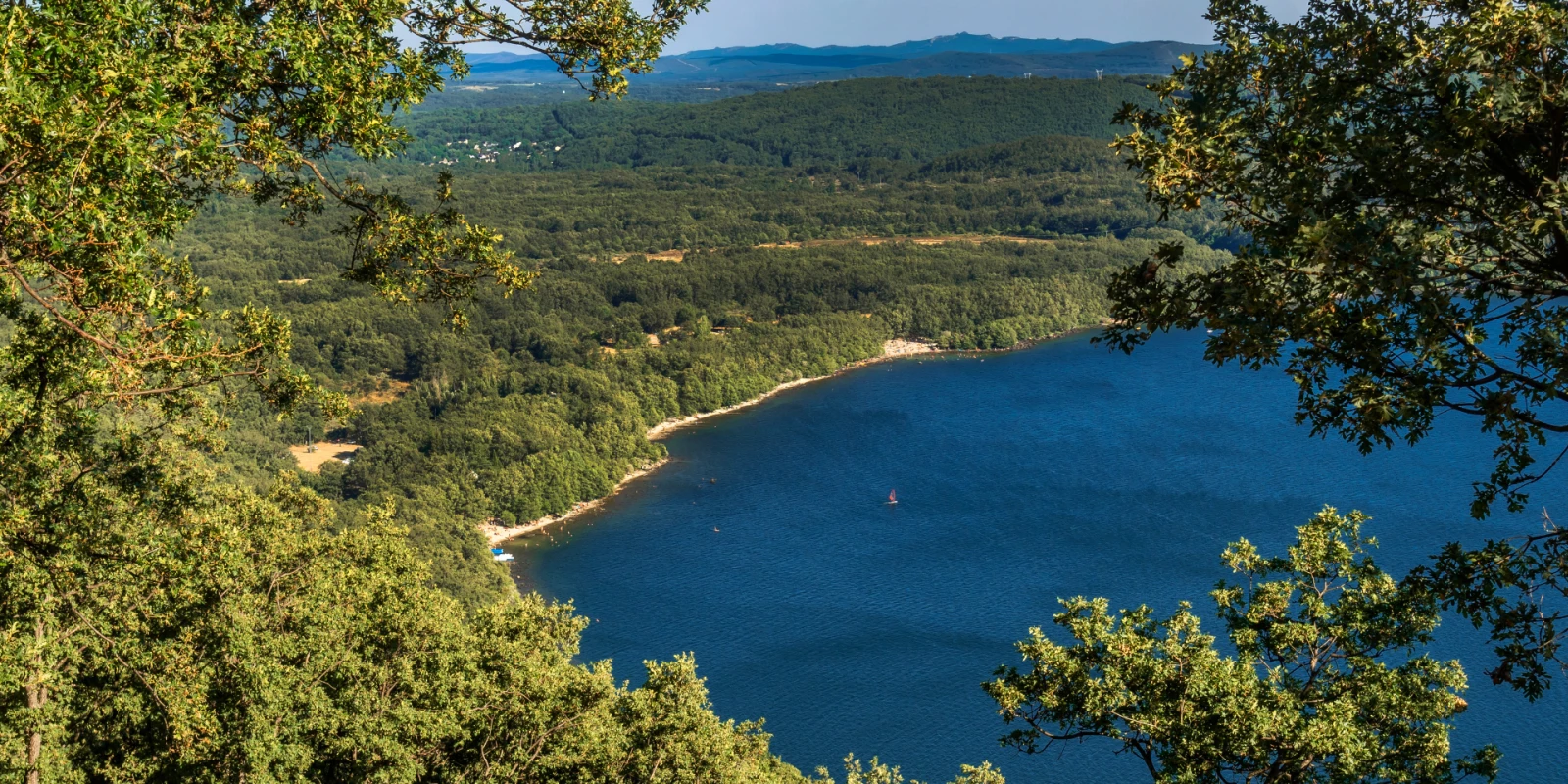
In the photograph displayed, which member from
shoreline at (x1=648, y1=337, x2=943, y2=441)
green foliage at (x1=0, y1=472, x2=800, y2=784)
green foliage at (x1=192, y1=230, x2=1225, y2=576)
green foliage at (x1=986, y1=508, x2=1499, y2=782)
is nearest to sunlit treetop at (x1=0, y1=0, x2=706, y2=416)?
green foliage at (x1=0, y1=472, x2=800, y2=784)

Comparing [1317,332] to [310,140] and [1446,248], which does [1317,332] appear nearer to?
[1446,248]

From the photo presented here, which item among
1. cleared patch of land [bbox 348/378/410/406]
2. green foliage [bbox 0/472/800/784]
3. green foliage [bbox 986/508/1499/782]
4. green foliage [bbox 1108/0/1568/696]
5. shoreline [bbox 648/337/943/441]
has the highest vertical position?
green foliage [bbox 1108/0/1568/696]

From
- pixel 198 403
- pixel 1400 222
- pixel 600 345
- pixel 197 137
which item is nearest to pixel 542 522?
pixel 600 345

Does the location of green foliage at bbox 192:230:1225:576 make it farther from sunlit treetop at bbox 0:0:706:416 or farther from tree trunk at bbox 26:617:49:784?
sunlit treetop at bbox 0:0:706:416

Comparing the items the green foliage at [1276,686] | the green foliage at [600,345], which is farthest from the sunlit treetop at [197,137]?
the green foliage at [600,345]

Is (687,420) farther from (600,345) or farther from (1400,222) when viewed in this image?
(1400,222)
